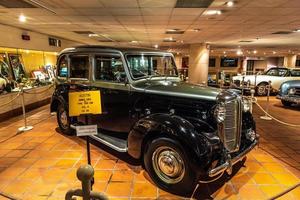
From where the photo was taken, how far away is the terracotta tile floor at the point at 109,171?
2697 mm

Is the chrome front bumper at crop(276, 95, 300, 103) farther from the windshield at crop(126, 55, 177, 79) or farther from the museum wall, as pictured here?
the museum wall

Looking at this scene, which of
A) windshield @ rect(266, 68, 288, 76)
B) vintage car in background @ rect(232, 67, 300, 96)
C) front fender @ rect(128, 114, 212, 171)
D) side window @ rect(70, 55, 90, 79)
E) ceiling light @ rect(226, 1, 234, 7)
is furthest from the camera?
windshield @ rect(266, 68, 288, 76)

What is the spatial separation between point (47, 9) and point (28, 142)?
3067 millimetres

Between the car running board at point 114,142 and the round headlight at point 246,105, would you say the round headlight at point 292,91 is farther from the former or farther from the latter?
the car running board at point 114,142

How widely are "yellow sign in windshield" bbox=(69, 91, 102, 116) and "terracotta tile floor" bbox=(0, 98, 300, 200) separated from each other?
104cm

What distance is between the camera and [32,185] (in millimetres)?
2844

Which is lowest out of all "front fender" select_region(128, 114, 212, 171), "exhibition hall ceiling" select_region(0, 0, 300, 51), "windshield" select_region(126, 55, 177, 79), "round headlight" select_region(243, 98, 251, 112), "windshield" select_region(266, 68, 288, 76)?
"front fender" select_region(128, 114, 212, 171)

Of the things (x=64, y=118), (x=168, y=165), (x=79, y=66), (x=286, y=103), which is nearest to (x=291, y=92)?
(x=286, y=103)

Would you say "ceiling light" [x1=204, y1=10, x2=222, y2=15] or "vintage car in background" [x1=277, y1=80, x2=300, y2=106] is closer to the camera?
"ceiling light" [x1=204, y1=10, x2=222, y2=15]

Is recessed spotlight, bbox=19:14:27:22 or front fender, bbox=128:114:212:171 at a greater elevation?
recessed spotlight, bbox=19:14:27:22

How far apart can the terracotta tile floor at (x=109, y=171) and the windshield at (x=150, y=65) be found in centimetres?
146

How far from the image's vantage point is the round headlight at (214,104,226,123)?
2691 mm

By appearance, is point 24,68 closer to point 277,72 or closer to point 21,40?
point 21,40

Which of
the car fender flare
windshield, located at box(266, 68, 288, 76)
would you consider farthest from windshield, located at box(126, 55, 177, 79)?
windshield, located at box(266, 68, 288, 76)
